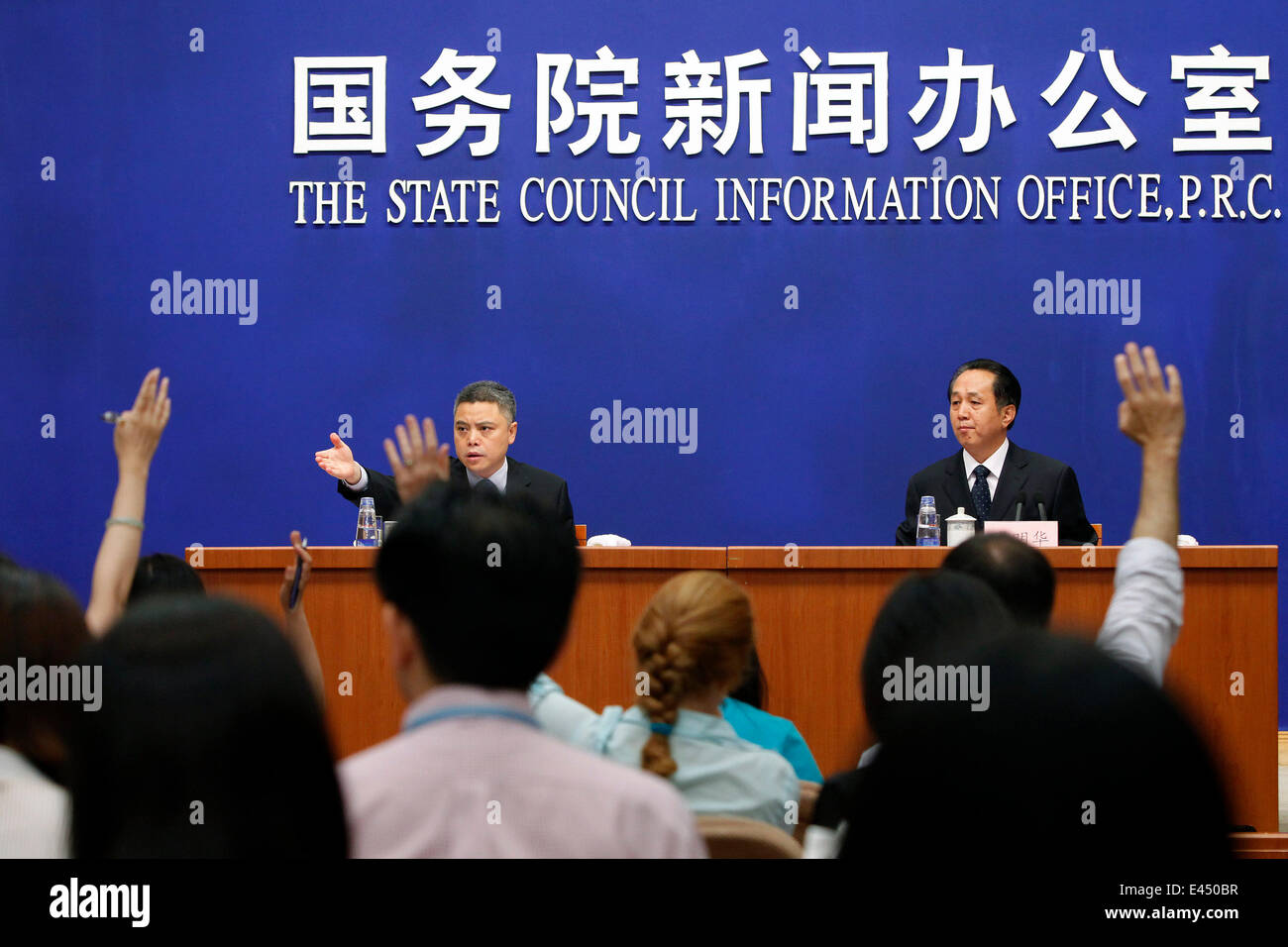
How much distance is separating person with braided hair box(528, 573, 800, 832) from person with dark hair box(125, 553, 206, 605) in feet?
2.22

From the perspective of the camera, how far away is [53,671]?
1.15 metres

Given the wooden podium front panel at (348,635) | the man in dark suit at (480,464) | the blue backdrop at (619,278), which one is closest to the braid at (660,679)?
the wooden podium front panel at (348,635)

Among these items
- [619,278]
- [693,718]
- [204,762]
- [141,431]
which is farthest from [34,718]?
[619,278]

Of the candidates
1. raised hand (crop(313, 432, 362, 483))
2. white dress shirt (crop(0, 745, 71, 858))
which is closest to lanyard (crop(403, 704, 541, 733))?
white dress shirt (crop(0, 745, 71, 858))

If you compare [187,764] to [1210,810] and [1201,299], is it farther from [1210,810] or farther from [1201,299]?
[1201,299]

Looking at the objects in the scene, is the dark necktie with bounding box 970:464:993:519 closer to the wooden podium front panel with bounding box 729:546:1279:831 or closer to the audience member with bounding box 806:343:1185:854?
the wooden podium front panel with bounding box 729:546:1279:831

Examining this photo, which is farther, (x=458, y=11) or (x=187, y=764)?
(x=458, y=11)

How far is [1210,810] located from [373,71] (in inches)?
189

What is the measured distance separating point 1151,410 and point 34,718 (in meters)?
1.29

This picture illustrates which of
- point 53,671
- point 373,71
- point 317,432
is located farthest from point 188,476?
point 53,671

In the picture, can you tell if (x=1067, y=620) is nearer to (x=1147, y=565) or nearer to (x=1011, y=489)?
(x=1011, y=489)

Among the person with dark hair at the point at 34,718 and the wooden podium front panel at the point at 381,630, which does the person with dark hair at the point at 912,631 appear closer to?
the person with dark hair at the point at 34,718

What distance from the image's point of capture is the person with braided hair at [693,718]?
1.57 m

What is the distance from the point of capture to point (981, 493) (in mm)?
4055
